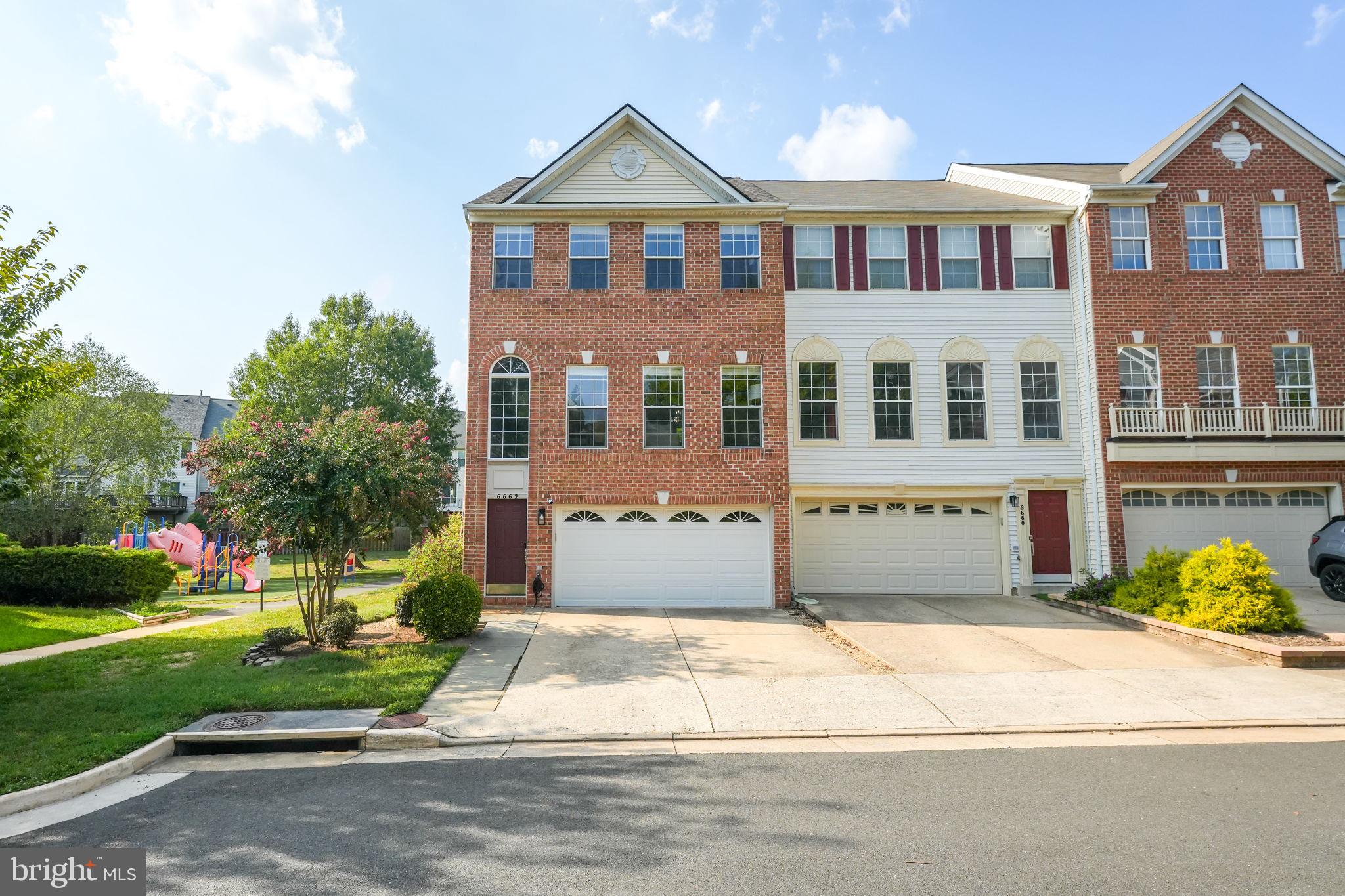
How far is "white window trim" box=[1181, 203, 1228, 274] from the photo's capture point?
664 inches

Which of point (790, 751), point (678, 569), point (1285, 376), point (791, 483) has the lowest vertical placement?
point (790, 751)

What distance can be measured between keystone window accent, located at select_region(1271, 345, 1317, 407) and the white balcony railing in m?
0.44

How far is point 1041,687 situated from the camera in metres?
9.11

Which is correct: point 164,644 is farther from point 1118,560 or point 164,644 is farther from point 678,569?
point 1118,560

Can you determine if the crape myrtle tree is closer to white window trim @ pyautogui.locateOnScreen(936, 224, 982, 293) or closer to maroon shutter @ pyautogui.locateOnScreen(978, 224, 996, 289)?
white window trim @ pyautogui.locateOnScreen(936, 224, 982, 293)

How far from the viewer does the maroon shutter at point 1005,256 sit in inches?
681

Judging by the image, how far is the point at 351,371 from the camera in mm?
36781

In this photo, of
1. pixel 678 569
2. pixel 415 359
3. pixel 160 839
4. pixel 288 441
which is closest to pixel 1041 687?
pixel 678 569

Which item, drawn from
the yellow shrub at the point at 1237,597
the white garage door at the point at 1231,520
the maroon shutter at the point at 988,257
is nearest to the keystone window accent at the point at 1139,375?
the white garage door at the point at 1231,520

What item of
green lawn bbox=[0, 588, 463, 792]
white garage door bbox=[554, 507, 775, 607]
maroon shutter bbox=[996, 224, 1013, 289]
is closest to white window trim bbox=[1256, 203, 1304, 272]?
maroon shutter bbox=[996, 224, 1013, 289]

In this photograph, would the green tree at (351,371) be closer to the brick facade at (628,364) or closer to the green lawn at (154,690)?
the brick facade at (628,364)

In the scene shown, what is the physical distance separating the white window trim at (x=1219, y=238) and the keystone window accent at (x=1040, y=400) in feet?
13.3

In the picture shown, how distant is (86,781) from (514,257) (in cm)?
1277

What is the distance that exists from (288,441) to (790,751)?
29.9ft
